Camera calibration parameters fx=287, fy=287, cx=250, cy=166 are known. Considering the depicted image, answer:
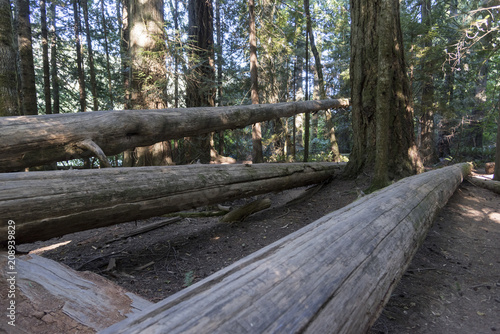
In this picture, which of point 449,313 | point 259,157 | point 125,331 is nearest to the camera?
point 125,331

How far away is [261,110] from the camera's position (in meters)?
6.89

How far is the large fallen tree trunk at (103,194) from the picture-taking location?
8.28 feet

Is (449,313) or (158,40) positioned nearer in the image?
(449,313)

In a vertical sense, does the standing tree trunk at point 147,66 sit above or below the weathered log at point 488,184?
above

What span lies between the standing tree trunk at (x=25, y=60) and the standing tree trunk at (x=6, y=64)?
12.6 feet

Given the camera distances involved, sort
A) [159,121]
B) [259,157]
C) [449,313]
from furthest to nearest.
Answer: [259,157] → [159,121] → [449,313]

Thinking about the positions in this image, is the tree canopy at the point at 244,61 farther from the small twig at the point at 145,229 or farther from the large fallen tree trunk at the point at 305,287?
the large fallen tree trunk at the point at 305,287

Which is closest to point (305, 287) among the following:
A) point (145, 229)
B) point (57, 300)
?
point (57, 300)

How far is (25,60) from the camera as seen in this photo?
30.6 ft

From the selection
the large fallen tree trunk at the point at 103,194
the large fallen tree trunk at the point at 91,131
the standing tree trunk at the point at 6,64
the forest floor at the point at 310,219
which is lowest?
the forest floor at the point at 310,219

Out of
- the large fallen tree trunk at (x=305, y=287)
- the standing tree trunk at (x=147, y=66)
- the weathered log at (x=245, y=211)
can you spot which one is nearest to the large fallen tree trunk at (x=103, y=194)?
the weathered log at (x=245, y=211)

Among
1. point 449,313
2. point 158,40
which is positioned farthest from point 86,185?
point 158,40

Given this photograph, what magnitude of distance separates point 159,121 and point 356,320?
4.28 metres

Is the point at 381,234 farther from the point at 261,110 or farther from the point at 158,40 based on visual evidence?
the point at 158,40
